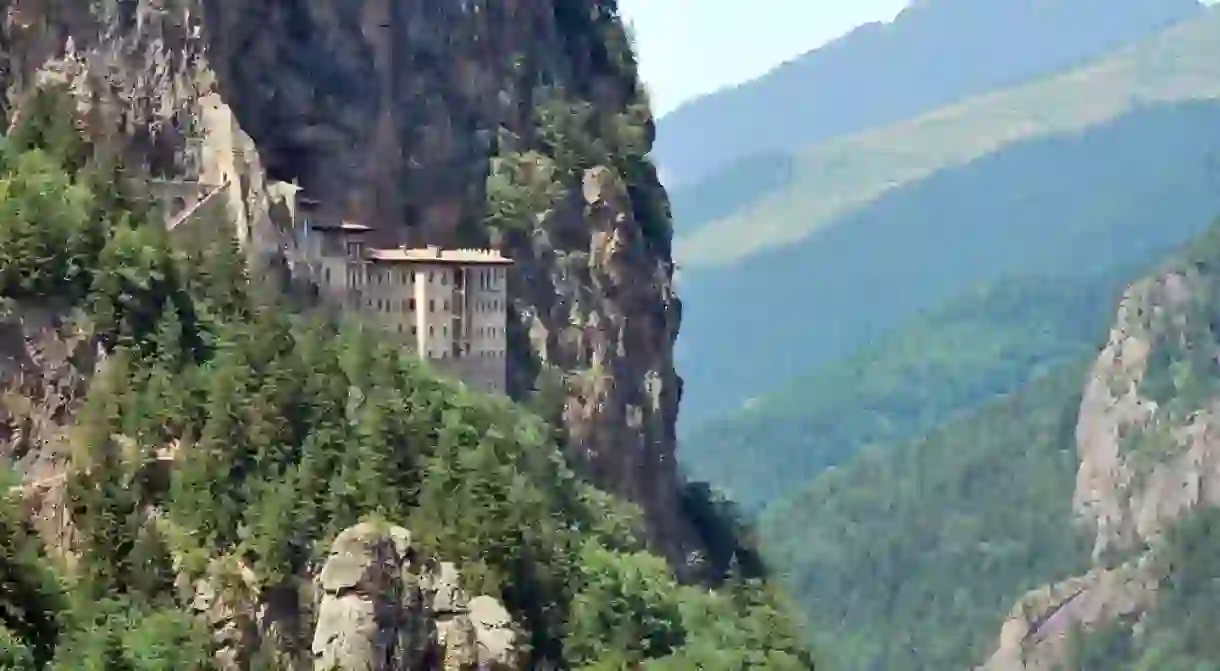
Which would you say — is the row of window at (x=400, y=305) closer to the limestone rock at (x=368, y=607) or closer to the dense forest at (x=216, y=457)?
the dense forest at (x=216, y=457)

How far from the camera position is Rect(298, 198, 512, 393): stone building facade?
285 ft

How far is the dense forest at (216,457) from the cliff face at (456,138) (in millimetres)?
3155

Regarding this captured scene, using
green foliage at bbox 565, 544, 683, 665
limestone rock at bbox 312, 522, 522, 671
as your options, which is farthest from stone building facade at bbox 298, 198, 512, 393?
limestone rock at bbox 312, 522, 522, 671

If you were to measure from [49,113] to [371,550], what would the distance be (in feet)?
62.4

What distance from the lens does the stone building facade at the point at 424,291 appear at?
3418 inches

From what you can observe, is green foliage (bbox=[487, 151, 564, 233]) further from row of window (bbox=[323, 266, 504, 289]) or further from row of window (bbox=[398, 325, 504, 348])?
row of window (bbox=[323, 266, 504, 289])

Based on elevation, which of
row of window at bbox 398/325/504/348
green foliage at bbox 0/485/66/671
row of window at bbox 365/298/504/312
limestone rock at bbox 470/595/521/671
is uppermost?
row of window at bbox 365/298/504/312

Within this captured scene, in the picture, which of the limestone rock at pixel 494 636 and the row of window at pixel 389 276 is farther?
the row of window at pixel 389 276

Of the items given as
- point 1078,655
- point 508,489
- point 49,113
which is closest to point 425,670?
point 508,489

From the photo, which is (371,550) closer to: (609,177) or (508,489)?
(508,489)

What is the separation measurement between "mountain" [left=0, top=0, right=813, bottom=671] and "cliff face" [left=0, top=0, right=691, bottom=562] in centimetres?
14

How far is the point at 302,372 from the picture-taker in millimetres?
79938

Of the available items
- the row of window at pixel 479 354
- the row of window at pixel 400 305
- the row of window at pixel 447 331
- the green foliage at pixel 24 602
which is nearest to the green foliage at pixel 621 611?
the row of window at pixel 479 354

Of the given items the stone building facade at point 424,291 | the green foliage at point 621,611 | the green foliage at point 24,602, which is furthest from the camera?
the stone building facade at point 424,291
